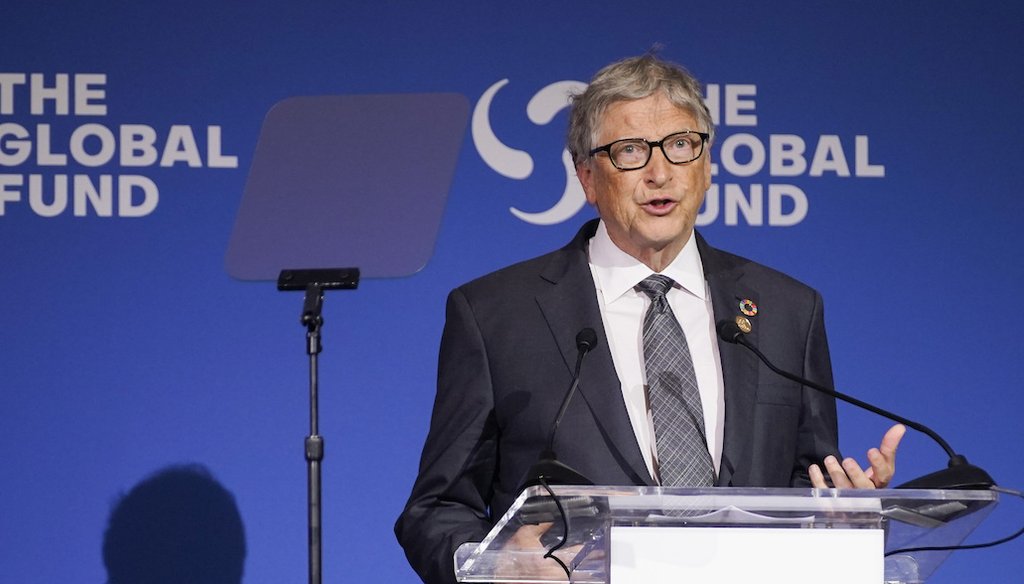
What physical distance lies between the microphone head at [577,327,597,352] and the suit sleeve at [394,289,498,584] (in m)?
0.35

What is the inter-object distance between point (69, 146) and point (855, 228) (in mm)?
1954

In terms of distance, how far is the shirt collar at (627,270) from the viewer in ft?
7.06

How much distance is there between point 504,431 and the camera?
6.78 ft

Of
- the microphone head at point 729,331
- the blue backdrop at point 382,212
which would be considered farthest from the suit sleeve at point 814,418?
the blue backdrop at point 382,212

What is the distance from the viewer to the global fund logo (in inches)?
127

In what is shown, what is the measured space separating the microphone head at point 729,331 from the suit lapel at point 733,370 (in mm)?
161

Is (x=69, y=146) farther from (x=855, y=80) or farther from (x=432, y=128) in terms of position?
(x=855, y=80)

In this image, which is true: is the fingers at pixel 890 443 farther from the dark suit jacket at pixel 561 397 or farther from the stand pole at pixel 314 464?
the stand pole at pixel 314 464

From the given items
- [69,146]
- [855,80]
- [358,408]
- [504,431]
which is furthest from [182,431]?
[855,80]

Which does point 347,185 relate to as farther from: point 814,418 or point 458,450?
point 814,418

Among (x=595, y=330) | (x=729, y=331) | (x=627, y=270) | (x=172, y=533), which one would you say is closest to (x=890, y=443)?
(x=729, y=331)

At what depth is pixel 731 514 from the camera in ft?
4.51

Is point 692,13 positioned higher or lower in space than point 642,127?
higher

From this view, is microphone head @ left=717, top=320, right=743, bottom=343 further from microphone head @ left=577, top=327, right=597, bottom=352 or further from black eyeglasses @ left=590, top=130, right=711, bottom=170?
black eyeglasses @ left=590, top=130, right=711, bottom=170
